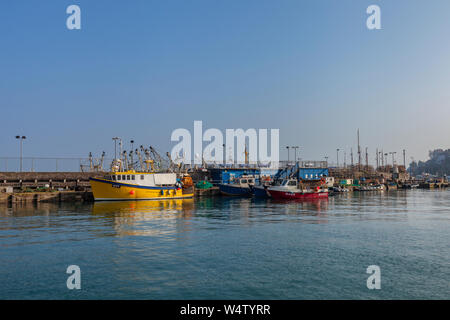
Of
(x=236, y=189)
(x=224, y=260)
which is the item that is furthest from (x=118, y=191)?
(x=224, y=260)

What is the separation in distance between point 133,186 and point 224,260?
1680 inches

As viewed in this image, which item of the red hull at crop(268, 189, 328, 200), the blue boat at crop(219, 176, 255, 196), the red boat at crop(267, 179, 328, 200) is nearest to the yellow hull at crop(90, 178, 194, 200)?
the blue boat at crop(219, 176, 255, 196)

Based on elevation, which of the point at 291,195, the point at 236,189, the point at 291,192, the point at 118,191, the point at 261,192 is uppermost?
the point at 118,191

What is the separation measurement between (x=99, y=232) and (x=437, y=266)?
23514 mm

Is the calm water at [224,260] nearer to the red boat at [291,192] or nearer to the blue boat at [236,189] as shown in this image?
the red boat at [291,192]

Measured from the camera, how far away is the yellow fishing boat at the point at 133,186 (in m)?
56.6

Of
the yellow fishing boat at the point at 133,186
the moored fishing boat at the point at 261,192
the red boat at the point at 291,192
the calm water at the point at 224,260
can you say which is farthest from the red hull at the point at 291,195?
the calm water at the point at 224,260

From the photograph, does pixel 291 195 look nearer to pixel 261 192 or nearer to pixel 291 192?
pixel 291 192

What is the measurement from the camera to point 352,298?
13.0m

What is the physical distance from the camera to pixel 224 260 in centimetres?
1825

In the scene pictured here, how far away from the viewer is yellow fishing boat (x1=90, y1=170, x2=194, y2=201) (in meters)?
56.6

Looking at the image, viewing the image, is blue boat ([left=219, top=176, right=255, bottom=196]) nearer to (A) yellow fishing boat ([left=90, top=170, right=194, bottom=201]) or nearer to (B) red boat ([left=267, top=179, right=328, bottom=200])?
(B) red boat ([left=267, top=179, right=328, bottom=200])
